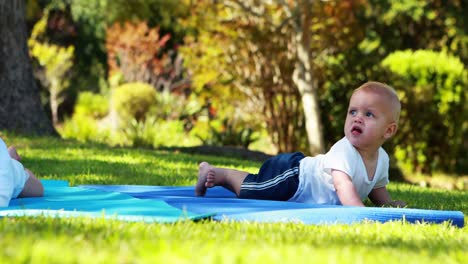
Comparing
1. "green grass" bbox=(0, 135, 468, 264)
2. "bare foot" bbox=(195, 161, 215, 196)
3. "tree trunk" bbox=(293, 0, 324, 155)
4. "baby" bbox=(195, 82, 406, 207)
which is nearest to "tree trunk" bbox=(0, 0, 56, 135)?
"tree trunk" bbox=(293, 0, 324, 155)

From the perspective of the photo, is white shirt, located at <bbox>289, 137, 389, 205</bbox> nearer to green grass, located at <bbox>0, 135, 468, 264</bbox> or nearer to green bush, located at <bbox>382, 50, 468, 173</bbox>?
green grass, located at <bbox>0, 135, 468, 264</bbox>

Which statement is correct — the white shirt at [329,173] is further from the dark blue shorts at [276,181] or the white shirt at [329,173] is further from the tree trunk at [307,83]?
the tree trunk at [307,83]

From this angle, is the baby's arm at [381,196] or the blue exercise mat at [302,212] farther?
the baby's arm at [381,196]

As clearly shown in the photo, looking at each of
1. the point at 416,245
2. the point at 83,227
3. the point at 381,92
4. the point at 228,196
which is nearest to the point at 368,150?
the point at 381,92

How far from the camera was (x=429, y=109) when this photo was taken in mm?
12297

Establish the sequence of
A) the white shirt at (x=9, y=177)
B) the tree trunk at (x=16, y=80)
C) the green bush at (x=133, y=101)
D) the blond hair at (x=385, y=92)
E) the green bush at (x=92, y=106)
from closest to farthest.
Answer: the white shirt at (x=9, y=177) < the blond hair at (x=385, y=92) < the tree trunk at (x=16, y=80) < the green bush at (x=133, y=101) < the green bush at (x=92, y=106)

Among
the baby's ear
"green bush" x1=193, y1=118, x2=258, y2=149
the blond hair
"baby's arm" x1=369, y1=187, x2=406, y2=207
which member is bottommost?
"baby's arm" x1=369, y1=187, x2=406, y2=207

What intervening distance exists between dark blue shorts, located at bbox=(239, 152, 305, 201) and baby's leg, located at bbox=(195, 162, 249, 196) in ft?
0.24

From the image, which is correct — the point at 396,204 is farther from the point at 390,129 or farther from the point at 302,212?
the point at 302,212

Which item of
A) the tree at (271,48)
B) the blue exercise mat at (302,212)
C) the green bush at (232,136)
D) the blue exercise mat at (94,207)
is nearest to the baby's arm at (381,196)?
the blue exercise mat at (302,212)

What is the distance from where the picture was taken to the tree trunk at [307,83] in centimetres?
1155

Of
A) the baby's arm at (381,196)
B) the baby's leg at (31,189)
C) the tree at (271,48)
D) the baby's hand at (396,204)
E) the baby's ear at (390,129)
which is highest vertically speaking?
the tree at (271,48)

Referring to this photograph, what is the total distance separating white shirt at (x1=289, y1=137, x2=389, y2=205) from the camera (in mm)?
4699

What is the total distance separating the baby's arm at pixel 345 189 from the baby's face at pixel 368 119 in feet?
0.95
